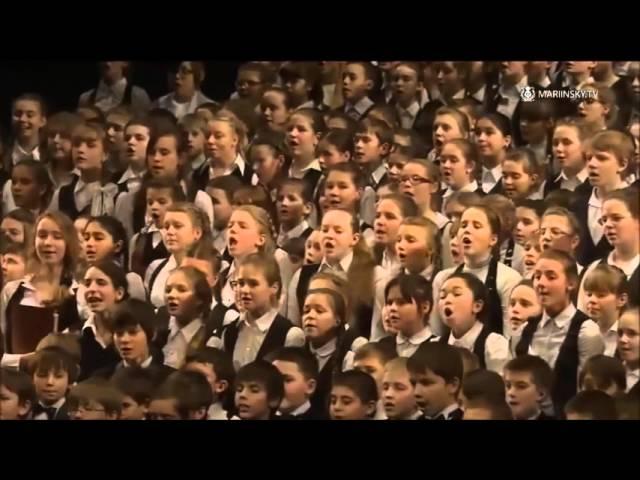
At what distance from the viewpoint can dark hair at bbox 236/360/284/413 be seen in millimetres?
3627

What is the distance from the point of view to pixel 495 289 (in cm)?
362

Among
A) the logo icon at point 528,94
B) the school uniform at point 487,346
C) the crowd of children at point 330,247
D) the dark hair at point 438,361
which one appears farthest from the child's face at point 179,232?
the logo icon at point 528,94

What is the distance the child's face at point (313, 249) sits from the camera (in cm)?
364

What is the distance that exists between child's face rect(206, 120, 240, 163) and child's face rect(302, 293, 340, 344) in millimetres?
527

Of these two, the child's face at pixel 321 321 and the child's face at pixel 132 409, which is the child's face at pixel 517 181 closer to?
the child's face at pixel 321 321

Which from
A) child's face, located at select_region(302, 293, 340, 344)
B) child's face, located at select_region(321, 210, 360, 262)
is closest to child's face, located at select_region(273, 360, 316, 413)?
child's face, located at select_region(302, 293, 340, 344)

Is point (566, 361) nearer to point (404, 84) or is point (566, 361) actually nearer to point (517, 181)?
point (517, 181)

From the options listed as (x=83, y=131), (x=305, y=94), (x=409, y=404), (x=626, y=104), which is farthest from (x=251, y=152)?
(x=626, y=104)

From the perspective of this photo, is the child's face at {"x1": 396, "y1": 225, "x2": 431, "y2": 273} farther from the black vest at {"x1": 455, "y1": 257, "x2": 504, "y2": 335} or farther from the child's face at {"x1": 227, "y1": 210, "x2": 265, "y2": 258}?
the child's face at {"x1": 227, "y1": 210, "x2": 265, "y2": 258}

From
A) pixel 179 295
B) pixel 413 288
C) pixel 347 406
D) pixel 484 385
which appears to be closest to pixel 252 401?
pixel 347 406

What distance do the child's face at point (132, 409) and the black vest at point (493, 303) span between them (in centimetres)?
110
